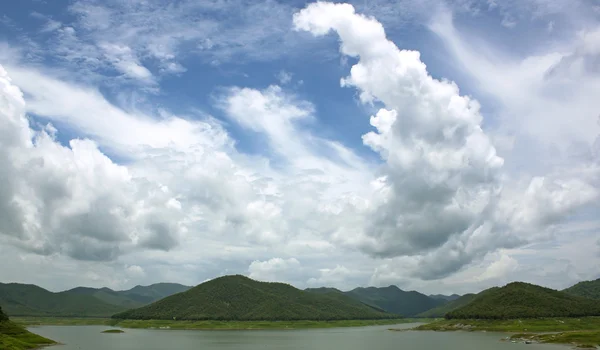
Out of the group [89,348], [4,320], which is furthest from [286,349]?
[4,320]

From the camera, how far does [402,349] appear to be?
415ft

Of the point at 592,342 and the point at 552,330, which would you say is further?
the point at 552,330

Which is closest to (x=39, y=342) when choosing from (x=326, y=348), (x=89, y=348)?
(x=89, y=348)

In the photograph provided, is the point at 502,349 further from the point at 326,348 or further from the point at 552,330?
the point at 552,330

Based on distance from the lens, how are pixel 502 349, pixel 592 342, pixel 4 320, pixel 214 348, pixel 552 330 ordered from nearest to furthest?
1. pixel 502 349
2. pixel 592 342
3. pixel 214 348
4. pixel 4 320
5. pixel 552 330

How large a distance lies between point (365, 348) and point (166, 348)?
174 feet

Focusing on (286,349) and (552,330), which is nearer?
(286,349)

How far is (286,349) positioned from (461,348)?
146 ft

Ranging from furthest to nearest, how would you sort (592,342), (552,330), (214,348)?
(552,330)
(214,348)
(592,342)

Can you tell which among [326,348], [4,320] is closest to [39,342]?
[4,320]

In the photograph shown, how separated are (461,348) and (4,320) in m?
136

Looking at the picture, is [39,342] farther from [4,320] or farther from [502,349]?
[502,349]

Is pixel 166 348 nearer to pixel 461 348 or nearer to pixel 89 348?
pixel 89 348

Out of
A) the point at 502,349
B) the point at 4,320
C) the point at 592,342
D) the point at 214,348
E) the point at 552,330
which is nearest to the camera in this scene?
the point at 502,349
